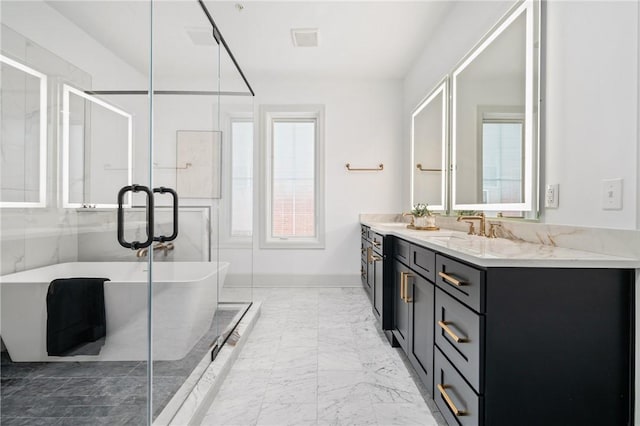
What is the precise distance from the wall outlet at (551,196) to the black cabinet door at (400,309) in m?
0.79

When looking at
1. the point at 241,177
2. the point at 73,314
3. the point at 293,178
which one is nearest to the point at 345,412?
the point at 73,314

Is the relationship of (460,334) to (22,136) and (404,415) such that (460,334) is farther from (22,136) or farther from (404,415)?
(22,136)

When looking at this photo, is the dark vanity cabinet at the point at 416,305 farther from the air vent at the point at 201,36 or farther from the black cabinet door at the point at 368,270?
the air vent at the point at 201,36

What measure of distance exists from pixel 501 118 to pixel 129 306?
6.90 feet

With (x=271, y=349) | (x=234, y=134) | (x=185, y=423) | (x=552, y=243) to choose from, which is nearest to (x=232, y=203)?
(x=234, y=134)

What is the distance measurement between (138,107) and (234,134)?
1353 mm

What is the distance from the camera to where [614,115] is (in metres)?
1.16

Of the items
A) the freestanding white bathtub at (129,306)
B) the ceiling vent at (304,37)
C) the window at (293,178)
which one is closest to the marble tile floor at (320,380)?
the freestanding white bathtub at (129,306)

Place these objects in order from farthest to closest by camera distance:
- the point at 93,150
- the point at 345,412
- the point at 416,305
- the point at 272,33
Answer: the point at 272,33 → the point at 416,305 → the point at 345,412 → the point at 93,150

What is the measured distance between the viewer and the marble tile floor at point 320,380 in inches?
61.7

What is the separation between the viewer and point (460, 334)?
120 cm

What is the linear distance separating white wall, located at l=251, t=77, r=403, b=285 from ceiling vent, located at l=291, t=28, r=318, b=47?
2.74 ft

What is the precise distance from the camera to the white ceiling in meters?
1.25

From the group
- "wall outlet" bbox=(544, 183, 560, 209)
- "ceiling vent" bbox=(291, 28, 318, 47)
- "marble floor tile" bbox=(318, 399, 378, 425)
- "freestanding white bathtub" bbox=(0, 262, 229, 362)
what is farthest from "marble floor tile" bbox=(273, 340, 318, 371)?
"ceiling vent" bbox=(291, 28, 318, 47)
